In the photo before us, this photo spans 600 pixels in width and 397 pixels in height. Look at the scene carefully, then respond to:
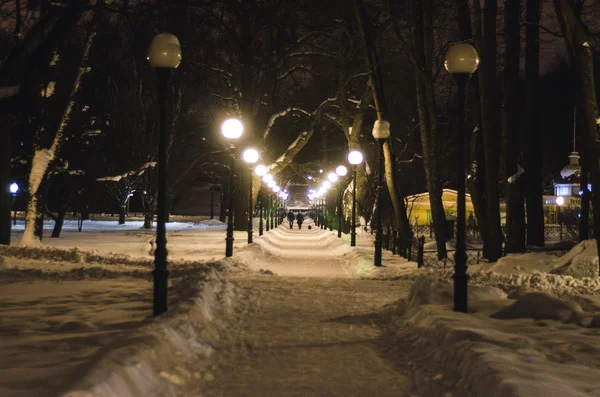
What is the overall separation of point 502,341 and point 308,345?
2.54m

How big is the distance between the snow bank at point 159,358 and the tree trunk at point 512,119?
1460cm

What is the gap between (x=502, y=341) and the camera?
25.1ft

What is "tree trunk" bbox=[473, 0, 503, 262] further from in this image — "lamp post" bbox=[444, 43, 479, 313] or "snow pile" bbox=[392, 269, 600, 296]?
"lamp post" bbox=[444, 43, 479, 313]

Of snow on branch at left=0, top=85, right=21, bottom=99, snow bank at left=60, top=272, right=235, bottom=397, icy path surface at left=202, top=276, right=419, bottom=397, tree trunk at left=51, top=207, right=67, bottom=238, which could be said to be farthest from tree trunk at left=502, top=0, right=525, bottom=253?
tree trunk at left=51, top=207, right=67, bottom=238

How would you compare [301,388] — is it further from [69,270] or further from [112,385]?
[69,270]

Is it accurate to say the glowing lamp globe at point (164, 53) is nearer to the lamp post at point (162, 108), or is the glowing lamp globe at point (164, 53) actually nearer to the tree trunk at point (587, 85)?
the lamp post at point (162, 108)

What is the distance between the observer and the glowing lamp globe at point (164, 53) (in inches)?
383

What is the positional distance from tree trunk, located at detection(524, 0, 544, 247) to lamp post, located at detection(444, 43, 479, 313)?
15.4m

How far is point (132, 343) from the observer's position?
678cm

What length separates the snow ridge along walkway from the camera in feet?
23.0

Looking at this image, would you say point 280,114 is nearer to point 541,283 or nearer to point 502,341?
point 541,283

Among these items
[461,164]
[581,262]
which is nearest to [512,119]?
[581,262]

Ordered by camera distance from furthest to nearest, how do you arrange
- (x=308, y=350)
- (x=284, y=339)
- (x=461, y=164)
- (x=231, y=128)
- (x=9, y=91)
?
1. (x=231, y=128)
2. (x=9, y=91)
3. (x=461, y=164)
4. (x=284, y=339)
5. (x=308, y=350)

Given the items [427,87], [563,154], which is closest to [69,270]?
[427,87]
